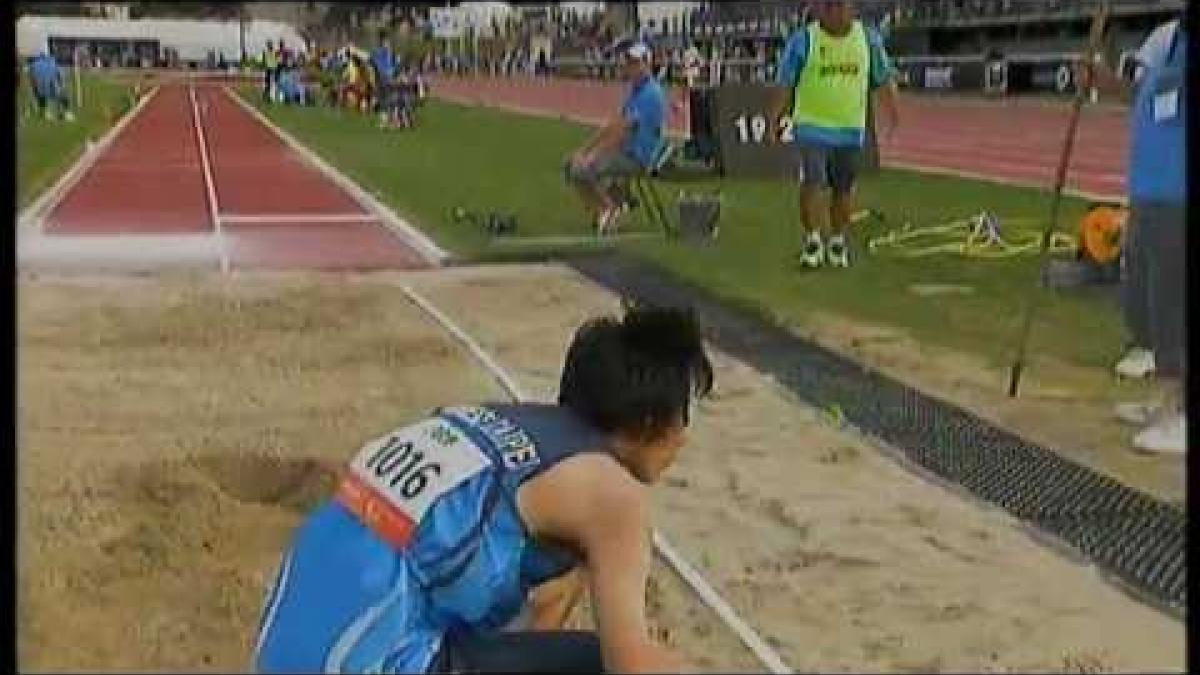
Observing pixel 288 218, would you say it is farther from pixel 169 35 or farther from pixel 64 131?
pixel 169 35

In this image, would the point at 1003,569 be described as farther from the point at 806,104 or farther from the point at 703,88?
the point at 703,88

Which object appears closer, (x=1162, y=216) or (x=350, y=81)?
(x=1162, y=216)

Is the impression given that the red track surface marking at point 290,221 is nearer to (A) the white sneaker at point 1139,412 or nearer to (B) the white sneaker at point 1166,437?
(A) the white sneaker at point 1139,412

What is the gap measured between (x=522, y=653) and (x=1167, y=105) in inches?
153

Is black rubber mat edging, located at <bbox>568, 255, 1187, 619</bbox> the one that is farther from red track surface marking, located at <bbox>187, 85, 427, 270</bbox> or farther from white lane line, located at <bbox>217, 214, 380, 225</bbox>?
white lane line, located at <bbox>217, 214, 380, 225</bbox>

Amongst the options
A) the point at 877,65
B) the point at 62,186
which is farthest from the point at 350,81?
the point at 877,65

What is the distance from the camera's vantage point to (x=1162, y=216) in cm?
619

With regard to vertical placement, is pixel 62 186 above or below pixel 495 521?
below

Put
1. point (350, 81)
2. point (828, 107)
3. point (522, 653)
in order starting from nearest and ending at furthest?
point (522, 653) < point (828, 107) < point (350, 81)

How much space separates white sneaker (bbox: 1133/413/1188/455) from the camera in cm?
595

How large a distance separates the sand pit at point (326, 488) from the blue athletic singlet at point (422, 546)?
1329mm

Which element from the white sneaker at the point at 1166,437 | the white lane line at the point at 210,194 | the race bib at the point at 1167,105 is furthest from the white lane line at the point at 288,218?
the white sneaker at the point at 1166,437

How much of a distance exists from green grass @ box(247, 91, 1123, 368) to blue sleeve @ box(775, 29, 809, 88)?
3.49 ft

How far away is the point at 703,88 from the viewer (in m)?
19.1
